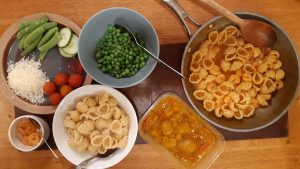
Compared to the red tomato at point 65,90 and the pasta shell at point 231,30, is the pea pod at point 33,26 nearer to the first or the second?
the red tomato at point 65,90

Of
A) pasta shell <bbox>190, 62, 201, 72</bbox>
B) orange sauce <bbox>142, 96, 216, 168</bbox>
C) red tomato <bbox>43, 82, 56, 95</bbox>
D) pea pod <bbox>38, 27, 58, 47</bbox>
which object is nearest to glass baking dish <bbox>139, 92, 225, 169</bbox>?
orange sauce <bbox>142, 96, 216, 168</bbox>

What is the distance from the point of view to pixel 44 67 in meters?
1.33

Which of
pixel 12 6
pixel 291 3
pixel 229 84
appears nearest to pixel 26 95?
pixel 12 6

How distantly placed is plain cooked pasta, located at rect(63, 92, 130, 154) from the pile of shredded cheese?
0.15 meters

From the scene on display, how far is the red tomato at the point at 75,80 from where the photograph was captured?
Answer: 127 cm

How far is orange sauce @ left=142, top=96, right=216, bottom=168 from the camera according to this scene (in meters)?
1.29

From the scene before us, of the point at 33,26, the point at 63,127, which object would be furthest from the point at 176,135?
the point at 33,26

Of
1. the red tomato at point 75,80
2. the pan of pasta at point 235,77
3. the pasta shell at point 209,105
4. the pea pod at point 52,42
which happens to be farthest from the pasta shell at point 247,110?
the pea pod at point 52,42

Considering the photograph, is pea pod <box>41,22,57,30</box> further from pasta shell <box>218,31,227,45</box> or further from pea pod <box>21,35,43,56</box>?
pasta shell <box>218,31,227,45</box>

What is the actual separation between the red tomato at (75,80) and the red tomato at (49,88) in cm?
6

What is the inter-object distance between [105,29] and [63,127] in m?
0.36

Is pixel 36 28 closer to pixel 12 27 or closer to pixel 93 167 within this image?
pixel 12 27

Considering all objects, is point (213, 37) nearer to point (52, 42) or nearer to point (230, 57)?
point (230, 57)

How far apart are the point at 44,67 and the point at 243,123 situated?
2.36 feet
